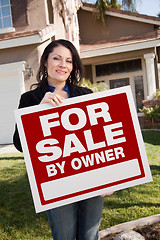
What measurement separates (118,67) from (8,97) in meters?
6.62

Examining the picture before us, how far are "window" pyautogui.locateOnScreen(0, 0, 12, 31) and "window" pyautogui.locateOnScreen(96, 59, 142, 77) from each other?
5.55 m

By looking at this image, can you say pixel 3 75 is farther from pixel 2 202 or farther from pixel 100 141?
pixel 100 141

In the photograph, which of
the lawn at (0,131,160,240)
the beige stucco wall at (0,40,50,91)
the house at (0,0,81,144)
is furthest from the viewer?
the beige stucco wall at (0,40,50,91)

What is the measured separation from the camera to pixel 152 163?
5.53 metres

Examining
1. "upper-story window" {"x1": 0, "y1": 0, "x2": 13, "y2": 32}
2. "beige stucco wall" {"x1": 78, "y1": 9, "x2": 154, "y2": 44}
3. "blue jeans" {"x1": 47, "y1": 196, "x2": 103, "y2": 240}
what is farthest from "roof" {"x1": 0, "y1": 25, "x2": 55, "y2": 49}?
"blue jeans" {"x1": 47, "y1": 196, "x2": 103, "y2": 240}

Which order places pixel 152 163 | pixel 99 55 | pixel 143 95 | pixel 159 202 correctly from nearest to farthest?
pixel 159 202, pixel 152 163, pixel 99 55, pixel 143 95

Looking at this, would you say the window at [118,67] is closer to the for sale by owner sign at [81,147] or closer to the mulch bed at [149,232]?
the mulch bed at [149,232]

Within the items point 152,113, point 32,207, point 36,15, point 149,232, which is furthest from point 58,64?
point 152,113

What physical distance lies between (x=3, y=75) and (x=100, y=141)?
7.59 metres

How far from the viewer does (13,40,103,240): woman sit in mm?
1781

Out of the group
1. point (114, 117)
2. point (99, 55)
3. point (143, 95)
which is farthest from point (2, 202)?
point (143, 95)

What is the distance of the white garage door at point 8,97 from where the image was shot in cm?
873

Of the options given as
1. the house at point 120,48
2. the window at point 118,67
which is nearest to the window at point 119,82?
the house at point 120,48

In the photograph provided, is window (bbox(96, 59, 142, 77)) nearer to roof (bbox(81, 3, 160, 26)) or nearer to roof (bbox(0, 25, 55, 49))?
roof (bbox(81, 3, 160, 26))
